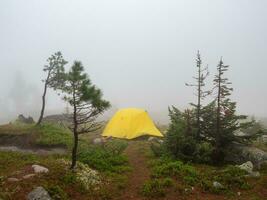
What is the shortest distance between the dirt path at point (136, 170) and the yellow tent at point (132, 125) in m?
2.87

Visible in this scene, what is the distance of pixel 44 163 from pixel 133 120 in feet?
50.9

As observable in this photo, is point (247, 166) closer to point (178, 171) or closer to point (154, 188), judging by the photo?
point (178, 171)

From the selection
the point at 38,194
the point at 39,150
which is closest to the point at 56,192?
the point at 38,194

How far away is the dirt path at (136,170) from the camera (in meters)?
18.5

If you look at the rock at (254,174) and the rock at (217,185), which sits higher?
the rock at (254,174)

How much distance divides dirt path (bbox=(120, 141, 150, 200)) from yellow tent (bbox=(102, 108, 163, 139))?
2.87 meters

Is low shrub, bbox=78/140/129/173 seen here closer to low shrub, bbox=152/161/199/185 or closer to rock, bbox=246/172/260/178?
low shrub, bbox=152/161/199/185

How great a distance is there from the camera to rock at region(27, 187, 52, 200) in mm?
15688

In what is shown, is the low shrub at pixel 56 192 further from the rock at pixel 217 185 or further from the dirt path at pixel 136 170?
the rock at pixel 217 185

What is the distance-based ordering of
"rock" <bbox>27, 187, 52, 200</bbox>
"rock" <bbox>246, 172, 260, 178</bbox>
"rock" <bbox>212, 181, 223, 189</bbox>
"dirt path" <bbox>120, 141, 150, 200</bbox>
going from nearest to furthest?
"rock" <bbox>27, 187, 52, 200</bbox> → "dirt path" <bbox>120, 141, 150, 200</bbox> → "rock" <bbox>212, 181, 223, 189</bbox> → "rock" <bbox>246, 172, 260, 178</bbox>

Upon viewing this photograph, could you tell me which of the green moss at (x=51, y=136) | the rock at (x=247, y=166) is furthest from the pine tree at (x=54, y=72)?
the rock at (x=247, y=166)

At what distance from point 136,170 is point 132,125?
12616 mm

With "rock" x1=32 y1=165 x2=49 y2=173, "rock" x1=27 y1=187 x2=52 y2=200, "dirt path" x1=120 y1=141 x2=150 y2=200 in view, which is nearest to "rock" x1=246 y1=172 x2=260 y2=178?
"dirt path" x1=120 y1=141 x2=150 y2=200

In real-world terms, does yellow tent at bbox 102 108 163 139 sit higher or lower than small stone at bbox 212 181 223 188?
higher
